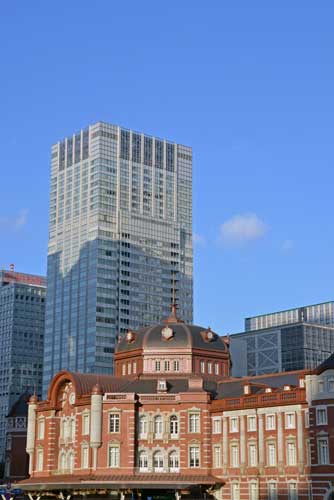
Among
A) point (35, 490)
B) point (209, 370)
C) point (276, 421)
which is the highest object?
point (209, 370)

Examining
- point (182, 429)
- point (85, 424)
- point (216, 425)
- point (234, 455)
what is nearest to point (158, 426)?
point (182, 429)

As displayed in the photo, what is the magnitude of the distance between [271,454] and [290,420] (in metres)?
4.35

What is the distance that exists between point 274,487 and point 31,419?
35.7m

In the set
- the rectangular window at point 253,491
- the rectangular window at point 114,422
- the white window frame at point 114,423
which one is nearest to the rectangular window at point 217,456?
the rectangular window at point 253,491

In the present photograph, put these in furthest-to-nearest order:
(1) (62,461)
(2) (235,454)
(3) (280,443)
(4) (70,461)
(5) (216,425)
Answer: (1) (62,461) → (4) (70,461) → (5) (216,425) → (2) (235,454) → (3) (280,443)

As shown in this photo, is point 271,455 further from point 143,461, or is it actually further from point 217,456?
point 143,461

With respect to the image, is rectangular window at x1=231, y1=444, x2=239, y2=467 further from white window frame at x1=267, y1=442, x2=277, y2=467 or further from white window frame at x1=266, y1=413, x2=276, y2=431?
white window frame at x1=266, y1=413, x2=276, y2=431

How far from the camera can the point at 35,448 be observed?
4358 inches

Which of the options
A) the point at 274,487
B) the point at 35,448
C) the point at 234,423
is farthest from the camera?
the point at 35,448

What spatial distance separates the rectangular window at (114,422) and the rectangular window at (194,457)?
339 inches

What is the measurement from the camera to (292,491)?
88938 millimetres

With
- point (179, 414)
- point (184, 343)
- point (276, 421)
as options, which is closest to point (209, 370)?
point (184, 343)

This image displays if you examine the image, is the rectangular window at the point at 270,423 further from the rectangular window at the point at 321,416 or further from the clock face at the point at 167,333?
the clock face at the point at 167,333

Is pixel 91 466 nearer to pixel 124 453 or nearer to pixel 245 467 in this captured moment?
pixel 124 453
